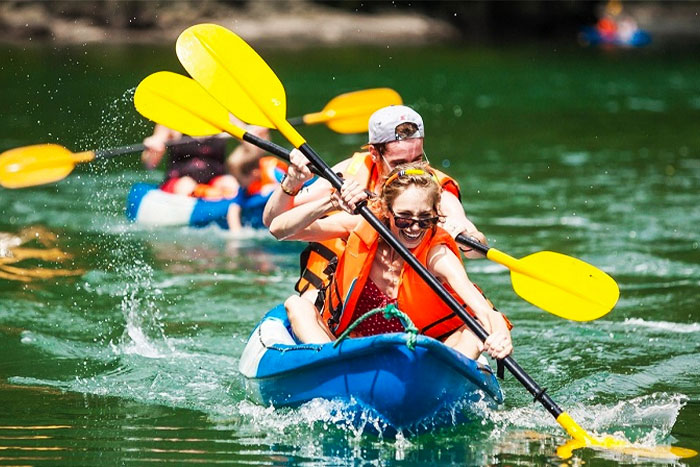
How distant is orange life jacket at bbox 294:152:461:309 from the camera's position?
16.7ft

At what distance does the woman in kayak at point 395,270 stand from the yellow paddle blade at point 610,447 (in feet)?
1.43

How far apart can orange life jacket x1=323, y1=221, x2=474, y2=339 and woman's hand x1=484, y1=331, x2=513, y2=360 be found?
0.35m

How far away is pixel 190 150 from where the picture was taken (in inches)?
369

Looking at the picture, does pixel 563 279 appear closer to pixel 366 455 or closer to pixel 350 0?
pixel 366 455

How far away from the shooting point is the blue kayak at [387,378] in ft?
13.5

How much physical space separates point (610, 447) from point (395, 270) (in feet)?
3.58

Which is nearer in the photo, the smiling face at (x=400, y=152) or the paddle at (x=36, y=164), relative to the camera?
the smiling face at (x=400, y=152)

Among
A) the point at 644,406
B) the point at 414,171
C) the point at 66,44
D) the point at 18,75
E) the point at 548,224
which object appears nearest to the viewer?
the point at 414,171

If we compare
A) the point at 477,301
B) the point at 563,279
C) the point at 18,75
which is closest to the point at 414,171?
the point at 477,301

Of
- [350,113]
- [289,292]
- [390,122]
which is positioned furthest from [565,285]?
[350,113]

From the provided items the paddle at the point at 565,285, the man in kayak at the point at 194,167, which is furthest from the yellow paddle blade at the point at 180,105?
the man in kayak at the point at 194,167

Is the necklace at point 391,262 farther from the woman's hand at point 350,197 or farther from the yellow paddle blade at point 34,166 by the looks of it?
the yellow paddle blade at point 34,166

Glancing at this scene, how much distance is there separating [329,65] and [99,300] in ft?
50.3

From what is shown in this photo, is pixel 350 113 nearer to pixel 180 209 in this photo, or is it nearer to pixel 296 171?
pixel 180 209
